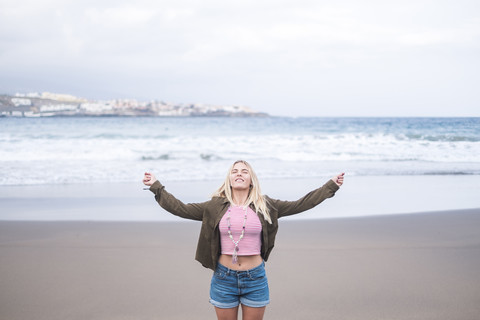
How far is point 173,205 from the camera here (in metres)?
3.37

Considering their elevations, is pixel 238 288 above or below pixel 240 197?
below

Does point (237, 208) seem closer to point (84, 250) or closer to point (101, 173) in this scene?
point (84, 250)

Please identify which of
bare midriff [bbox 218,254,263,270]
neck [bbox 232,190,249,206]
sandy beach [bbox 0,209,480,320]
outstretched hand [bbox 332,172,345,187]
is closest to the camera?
bare midriff [bbox 218,254,263,270]

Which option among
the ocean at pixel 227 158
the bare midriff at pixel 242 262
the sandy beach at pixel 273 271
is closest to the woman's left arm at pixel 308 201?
the bare midriff at pixel 242 262

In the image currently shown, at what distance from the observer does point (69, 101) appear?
60094 millimetres

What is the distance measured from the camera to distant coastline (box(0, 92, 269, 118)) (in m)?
45.7

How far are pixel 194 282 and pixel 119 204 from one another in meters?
5.08

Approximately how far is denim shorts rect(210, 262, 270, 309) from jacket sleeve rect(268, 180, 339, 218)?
0.47 meters

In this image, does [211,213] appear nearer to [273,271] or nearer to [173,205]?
[173,205]

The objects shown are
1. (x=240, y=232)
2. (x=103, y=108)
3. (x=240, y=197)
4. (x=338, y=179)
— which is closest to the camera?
(x=240, y=232)

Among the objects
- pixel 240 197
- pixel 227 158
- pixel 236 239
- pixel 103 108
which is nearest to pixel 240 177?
pixel 240 197

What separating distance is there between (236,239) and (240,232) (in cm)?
6

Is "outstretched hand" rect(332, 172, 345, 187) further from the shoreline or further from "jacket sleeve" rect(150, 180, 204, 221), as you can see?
the shoreline

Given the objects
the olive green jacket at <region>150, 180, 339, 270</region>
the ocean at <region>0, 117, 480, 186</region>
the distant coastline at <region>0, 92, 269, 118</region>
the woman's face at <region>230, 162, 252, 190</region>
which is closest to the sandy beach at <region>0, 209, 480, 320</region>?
the olive green jacket at <region>150, 180, 339, 270</region>
